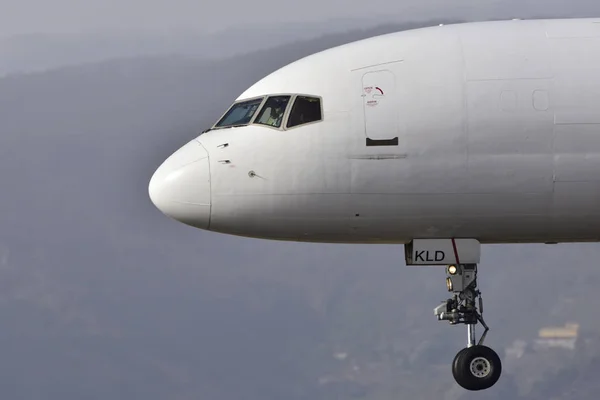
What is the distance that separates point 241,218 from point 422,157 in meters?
4.57

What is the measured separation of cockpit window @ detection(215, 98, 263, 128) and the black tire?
7.96 meters

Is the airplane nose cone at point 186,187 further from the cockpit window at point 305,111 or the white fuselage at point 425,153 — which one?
the cockpit window at point 305,111

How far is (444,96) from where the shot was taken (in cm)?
3888

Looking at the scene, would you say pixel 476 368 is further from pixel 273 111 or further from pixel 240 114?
pixel 240 114

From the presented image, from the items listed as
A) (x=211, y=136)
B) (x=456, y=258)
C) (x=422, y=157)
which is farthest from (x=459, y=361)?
(x=211, y=136)

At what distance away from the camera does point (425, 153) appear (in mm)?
38656

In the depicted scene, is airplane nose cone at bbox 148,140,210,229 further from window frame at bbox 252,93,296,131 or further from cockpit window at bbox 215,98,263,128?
window frame at bbox 252,93,296,131

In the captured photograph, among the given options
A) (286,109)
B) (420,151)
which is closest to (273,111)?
(286,109)

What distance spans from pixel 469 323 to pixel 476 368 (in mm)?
1132

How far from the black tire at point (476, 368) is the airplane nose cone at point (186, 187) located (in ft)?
23.8

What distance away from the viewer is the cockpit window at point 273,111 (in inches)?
1561

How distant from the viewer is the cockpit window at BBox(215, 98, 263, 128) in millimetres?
40281

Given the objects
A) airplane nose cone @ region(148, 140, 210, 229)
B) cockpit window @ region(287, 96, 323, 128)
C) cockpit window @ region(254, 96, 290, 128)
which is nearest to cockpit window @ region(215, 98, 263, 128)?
cockpit window @ region(254, 96, 290, 128)

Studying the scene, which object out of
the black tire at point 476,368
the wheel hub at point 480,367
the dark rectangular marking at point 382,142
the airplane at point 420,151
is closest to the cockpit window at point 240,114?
the airplane at point 420,151
